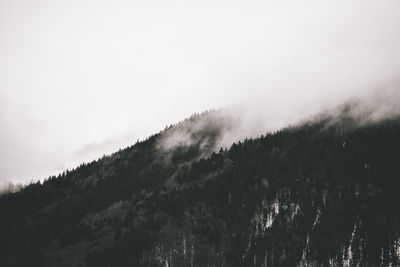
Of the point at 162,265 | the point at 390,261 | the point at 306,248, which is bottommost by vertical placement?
the point at 390,261

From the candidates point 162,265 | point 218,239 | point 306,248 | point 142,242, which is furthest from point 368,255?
point 142,242

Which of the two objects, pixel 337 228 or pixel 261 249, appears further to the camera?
pixel 337 228

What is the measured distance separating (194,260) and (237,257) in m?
17.7

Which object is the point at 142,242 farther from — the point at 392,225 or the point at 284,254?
the point at 392,225

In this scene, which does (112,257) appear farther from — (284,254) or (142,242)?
(284,254)

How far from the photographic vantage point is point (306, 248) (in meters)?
183

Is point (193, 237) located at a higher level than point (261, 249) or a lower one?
higher

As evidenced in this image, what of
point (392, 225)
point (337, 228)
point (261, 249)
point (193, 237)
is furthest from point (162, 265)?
point (392, 225)

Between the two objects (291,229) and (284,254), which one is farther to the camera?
(291,229)

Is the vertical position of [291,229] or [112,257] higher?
[112,257]

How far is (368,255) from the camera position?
18012 centimetres

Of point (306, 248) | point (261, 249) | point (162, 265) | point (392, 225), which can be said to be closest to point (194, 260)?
point (162, 265)

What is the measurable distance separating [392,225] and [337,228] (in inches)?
1041

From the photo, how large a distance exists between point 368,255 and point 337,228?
19223 millimetres
